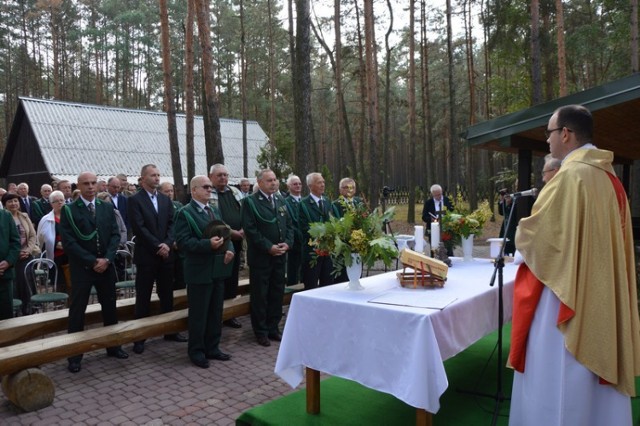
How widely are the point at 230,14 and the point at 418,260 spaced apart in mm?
31306

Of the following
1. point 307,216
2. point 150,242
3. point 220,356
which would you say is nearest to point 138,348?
point 220,356

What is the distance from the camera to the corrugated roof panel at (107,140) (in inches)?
893

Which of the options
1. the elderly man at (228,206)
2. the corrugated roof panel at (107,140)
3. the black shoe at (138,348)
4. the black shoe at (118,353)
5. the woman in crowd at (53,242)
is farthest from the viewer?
the corrugated roof panel at (107,140)

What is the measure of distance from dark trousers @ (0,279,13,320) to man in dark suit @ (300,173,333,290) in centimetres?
362

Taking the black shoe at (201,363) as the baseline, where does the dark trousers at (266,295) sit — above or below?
above

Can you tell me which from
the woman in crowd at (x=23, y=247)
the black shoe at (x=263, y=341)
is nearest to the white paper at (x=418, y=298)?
the black shoe at (x=263, y=341)

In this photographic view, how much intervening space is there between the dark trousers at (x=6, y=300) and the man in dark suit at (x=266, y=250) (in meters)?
2.63

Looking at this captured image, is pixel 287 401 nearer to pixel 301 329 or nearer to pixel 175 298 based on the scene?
pixel 301 329

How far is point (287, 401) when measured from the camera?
432 cm

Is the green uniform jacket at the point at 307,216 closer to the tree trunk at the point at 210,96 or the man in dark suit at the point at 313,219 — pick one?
the man in dark suit at the point at 313,219

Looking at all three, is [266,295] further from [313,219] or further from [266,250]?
[313,219]

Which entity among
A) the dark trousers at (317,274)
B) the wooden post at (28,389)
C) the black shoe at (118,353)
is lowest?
the black shoe at (118,353)

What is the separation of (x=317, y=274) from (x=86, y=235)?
3.13 meters

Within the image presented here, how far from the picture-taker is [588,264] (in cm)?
293
